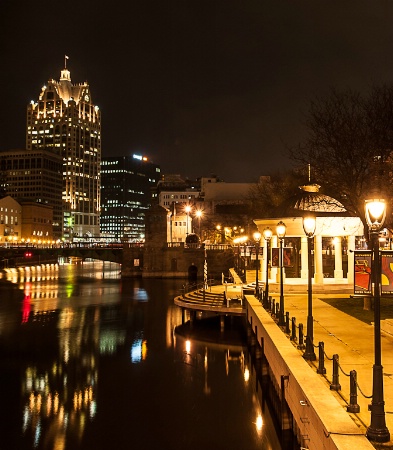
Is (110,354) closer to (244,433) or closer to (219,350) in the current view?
(219,350)

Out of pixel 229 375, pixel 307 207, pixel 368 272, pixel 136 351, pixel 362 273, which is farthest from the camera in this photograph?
pixel 307 207

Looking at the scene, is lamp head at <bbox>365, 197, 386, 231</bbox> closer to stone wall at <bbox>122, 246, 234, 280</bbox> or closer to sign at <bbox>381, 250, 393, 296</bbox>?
sign at <bbox>381, 250, 393, 296</bbox>

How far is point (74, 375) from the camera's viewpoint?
94.6ft

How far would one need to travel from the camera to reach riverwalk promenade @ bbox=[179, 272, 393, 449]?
42.7 feet

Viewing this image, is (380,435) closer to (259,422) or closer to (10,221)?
(259,422)

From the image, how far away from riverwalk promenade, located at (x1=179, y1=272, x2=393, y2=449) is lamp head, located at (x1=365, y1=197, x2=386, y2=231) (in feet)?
12.4

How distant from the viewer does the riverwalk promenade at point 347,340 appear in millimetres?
13023

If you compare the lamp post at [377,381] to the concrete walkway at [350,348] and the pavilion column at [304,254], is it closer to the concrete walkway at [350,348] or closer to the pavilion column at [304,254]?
the concrete walkway at [350,348]

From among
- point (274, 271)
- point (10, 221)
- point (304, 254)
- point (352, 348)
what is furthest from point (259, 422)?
point (10, 221)

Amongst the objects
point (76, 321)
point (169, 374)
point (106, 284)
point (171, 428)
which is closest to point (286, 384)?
point (171, 428)

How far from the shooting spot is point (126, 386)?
86.4 feet

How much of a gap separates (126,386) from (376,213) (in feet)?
63.5

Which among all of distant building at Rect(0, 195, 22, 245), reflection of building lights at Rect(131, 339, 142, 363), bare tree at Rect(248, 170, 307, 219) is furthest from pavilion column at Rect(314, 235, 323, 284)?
distant building at Rect(0, 195, 22, 245)

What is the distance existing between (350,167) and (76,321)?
30.3 m
